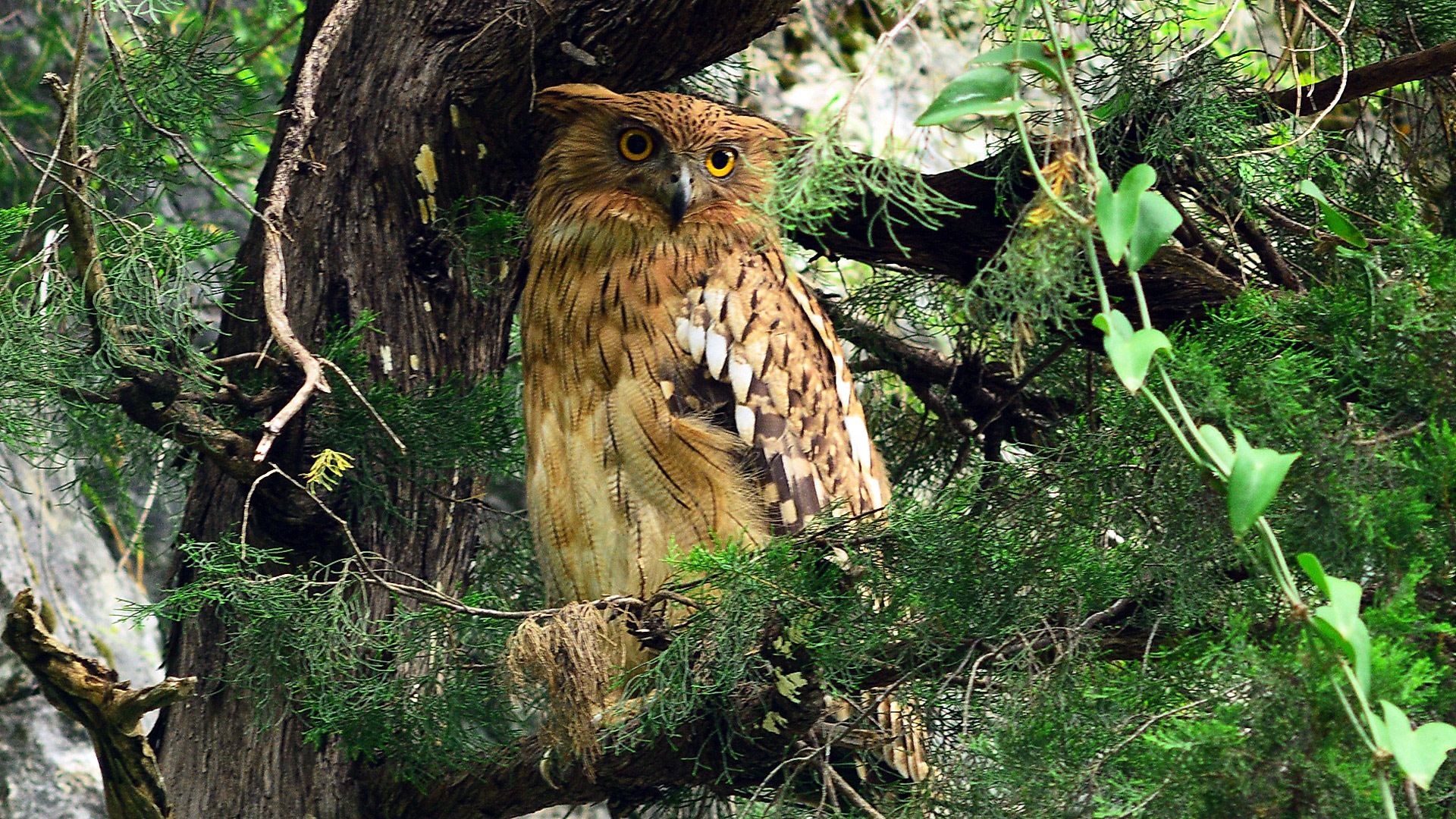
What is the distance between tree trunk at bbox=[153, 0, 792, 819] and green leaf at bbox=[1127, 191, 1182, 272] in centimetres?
136

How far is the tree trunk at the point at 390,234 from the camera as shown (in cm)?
240

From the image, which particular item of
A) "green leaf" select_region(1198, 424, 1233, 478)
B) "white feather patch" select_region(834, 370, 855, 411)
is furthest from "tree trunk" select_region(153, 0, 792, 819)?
"green leaf" select_region(1198, 424, 1233, 478)

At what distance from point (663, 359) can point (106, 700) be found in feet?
3.75

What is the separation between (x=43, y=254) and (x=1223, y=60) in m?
2.10

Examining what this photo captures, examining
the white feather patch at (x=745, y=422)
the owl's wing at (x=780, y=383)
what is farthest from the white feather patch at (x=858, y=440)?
the white feather patch at (x=745, y=422)

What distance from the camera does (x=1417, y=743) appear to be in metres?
1.03

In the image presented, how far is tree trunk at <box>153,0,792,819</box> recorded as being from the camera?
240 cm

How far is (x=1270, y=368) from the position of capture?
1.43 meters

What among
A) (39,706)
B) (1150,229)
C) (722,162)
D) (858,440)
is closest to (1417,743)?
(1150,229)

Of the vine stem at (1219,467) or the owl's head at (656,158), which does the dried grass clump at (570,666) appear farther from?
the owl's head at (656,158)

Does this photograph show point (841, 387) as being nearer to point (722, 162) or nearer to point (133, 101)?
point (722, 162)

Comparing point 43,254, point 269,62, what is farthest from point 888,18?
point 43,254

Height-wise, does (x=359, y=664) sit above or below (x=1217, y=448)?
above

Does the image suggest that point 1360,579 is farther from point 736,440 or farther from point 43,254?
Result: point 43,254
